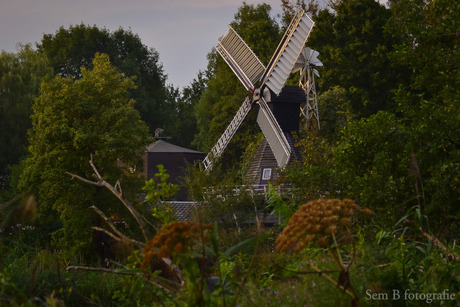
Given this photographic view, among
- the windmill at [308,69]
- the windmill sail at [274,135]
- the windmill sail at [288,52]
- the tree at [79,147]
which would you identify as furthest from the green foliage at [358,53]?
the tree at [79,147]

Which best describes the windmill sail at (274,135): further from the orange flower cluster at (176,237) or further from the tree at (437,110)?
the orange flower cluster at (176,237)

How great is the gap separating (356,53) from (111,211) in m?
21.3

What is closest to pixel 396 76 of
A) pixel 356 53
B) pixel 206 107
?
pixel 356 53

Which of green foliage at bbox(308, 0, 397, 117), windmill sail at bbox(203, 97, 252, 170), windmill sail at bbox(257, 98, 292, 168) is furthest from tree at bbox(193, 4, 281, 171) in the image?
windmill sail at bbox(257, 98, 292, 168)

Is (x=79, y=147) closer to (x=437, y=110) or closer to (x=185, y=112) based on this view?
(x=437, y=110)

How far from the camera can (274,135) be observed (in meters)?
36.9

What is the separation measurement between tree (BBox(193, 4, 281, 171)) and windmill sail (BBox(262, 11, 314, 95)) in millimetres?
11869

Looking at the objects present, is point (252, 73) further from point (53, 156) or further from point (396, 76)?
point (53, 156)

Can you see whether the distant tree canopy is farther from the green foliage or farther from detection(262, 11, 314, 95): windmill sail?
detection(262, 11, 314, 95): windmill sail

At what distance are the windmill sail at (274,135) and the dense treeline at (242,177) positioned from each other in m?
1.96

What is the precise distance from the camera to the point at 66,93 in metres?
28.5

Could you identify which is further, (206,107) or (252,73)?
(206,107)

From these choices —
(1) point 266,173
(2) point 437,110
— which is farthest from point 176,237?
(1) point 266,173

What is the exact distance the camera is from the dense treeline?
5617 mm
